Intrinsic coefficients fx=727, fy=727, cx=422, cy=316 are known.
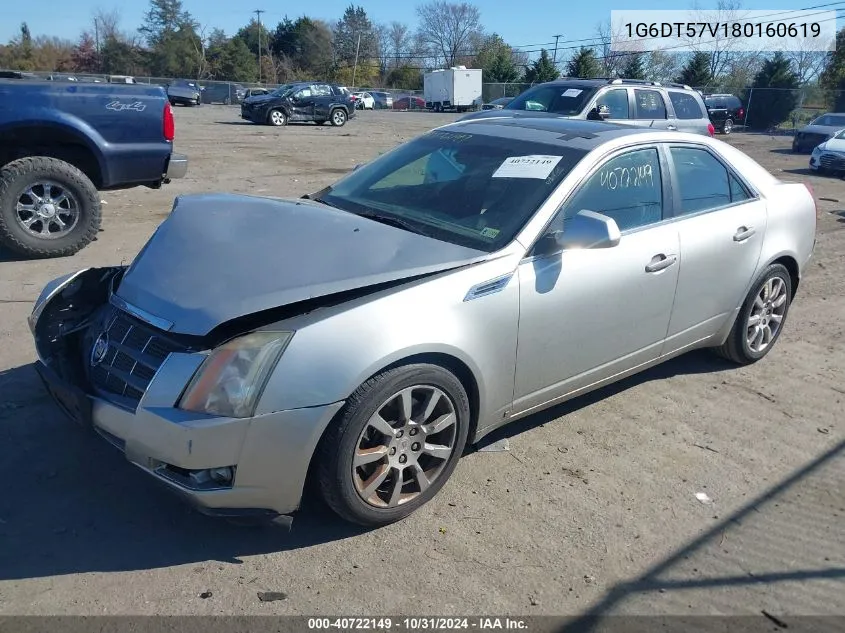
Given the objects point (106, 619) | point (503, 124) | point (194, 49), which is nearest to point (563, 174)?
point (503, 124)

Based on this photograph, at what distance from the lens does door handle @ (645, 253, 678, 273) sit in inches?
158

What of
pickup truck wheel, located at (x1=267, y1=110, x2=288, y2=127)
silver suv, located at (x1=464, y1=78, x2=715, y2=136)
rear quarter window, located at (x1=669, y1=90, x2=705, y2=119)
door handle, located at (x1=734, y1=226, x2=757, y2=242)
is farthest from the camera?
pickup truck wheel, located at (x1=267, y1=110, x2=288, y2=127)

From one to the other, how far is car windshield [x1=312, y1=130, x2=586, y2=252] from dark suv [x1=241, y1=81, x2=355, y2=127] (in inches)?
954

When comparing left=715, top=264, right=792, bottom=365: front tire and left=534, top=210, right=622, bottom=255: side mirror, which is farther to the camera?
left=715, top=264, right=792, bottom=365: front tire

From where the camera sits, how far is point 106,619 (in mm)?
2619

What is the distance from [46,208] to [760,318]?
6133mm

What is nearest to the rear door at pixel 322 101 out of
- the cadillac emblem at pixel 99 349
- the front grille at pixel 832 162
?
the front grille at pixel 832 162

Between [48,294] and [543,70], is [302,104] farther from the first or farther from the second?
[543,70]

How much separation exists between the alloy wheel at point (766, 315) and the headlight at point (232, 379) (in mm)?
3581

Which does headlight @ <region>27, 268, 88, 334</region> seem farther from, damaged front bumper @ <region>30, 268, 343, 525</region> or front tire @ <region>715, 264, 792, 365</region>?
front tire @ <region>715, 264, 792, 365</region>

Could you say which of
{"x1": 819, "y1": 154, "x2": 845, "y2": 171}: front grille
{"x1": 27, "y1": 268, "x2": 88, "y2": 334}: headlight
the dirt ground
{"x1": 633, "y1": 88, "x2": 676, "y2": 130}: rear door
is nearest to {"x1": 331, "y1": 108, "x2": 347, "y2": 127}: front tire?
{"x1": 819, "y1": 154, "x2": 845, "y2": 171}: front grille

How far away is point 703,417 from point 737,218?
1295 mm

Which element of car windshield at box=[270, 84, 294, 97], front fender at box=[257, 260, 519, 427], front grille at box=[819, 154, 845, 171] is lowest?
front grille at box=[819, 154, 845, 171]

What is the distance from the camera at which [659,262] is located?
4.07 m
